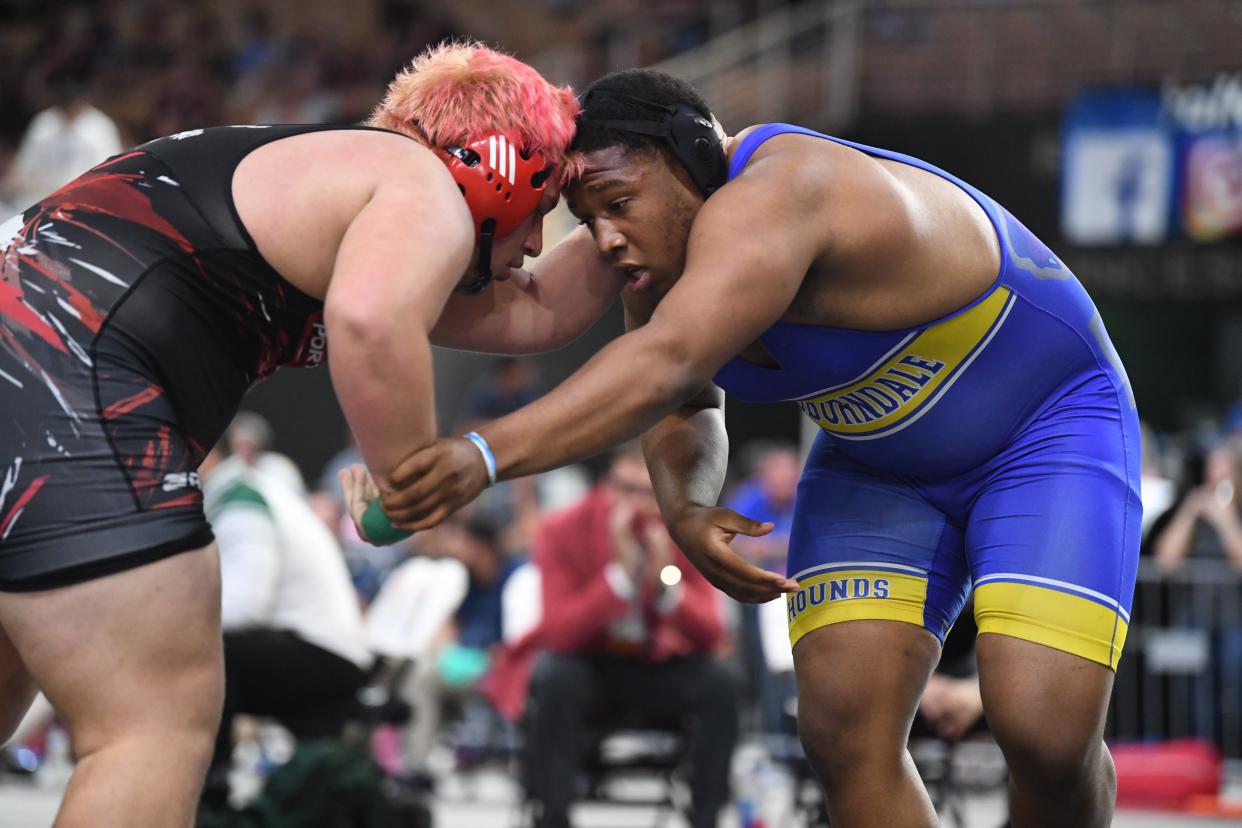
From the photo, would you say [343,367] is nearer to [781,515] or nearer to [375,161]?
[375,161]

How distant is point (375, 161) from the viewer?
2.45 metres

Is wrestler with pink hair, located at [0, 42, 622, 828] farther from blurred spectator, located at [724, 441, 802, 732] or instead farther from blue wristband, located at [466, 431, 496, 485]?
blurred spectator, located at [724, 441, 802, 732]

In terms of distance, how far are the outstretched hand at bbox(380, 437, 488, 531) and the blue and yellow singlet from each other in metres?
0.73

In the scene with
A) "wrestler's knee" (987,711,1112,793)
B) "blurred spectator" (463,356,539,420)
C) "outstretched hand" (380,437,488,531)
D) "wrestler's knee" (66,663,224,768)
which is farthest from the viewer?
"blurred spectator" (463,356,539,420)

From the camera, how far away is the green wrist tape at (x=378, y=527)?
2557 millimetres

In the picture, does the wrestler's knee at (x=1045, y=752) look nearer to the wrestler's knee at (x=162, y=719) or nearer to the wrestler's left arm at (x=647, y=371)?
the wrestler's left arm at (x=647, y=371)

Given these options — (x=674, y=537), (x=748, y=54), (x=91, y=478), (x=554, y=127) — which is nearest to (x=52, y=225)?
(x=91, y=478)

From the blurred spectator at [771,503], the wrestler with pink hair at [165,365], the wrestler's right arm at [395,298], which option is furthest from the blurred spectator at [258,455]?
the wrestler's right arm at [395,298]

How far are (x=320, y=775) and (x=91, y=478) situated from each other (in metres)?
3.13

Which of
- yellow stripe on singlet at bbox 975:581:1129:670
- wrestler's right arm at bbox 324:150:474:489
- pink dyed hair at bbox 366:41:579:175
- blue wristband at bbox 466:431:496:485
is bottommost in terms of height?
yellow stripe on singlet at bbox 975:581:1129:670

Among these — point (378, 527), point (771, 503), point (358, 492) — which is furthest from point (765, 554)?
point (378, 527)

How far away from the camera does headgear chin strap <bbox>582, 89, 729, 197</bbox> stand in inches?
111

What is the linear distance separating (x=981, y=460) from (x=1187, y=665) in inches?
209

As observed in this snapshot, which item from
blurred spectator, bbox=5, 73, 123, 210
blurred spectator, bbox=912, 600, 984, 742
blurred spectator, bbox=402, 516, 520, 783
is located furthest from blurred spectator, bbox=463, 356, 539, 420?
blurred spectator, bbox=912, 600, 984, 742
